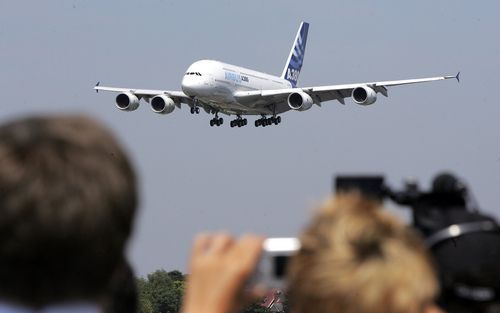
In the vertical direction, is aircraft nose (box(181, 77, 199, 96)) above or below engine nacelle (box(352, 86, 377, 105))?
above

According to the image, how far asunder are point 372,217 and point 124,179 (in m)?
0.67

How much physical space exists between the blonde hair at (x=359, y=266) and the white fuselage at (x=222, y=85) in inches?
2335

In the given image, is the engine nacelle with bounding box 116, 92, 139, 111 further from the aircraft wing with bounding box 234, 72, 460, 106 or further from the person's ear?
the person's ear

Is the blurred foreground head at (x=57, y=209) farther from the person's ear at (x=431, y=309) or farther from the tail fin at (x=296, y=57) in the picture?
the tail fin at (x=296, y=57)

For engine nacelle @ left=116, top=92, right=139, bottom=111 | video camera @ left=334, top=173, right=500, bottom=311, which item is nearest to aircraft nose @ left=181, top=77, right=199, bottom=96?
engine nacelle @ left=116, top=92, right=139, bottom=111

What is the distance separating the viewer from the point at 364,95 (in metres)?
56.5

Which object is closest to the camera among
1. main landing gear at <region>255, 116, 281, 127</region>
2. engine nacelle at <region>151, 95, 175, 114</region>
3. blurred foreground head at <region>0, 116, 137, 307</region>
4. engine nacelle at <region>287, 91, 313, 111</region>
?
blurred foreground head at <region>0, 116, 137, 307</region>

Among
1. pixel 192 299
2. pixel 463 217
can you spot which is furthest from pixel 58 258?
pixel 463 217

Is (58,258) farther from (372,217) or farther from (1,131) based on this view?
(372,217)

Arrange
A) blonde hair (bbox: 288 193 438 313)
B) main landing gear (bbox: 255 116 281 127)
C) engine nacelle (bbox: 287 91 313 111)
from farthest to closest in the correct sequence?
main landing gear (bbox: 255 116 281 127), engine nacelle (bbox: 287 91 313 111), blonde hair (bbox: 288 193 438 313)

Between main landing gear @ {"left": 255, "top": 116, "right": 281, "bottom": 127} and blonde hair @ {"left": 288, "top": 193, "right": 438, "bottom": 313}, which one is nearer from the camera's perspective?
blonde hair @ {"left": 288, "top": 193, "right": 438, "bottom": 313}

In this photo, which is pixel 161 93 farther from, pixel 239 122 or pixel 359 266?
pixel 359 266

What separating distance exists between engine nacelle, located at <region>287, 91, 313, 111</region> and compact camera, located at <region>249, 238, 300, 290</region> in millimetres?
57984

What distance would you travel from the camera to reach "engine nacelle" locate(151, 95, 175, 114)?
59812 mm
